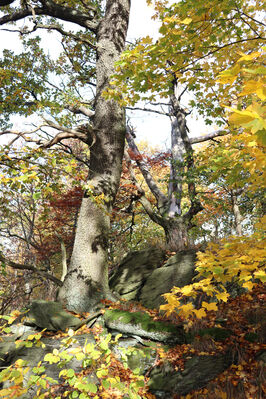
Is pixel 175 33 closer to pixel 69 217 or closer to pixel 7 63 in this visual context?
pixel 7 63

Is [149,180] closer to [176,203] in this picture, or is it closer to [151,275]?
[176,203]

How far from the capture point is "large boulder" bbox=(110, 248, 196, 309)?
4.85 meters

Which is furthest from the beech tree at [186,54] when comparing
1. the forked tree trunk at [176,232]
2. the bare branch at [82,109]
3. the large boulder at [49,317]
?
the large boulder at [49,317]

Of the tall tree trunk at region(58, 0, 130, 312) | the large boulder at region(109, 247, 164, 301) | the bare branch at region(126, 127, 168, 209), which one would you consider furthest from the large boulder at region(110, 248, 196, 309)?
the bare branch at region(126, 127, 168, 209)

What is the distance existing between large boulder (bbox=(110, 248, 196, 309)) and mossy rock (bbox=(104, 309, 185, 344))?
89cm

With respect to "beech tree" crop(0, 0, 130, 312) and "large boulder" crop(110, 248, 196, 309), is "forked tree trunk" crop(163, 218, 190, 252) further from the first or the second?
"beech tree" crop(0, 0, 130, 312)

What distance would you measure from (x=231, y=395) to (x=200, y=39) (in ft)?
14.0

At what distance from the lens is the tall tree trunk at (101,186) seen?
4.39 meters

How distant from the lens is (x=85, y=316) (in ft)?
13.1

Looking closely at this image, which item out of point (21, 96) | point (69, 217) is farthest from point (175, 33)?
point (69, 217)

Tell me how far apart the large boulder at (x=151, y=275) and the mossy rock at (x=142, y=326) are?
0.89 meters

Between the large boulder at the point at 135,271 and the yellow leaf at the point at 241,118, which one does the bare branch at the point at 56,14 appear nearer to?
the large boulder at the point at 135,271

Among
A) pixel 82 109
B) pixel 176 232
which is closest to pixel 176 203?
pixel 176 232

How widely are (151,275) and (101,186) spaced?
2.46 metres
